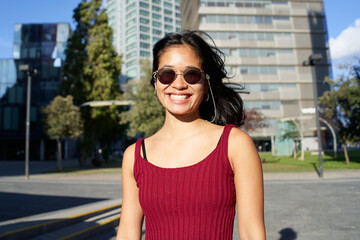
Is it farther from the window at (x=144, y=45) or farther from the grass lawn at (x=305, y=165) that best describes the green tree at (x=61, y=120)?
the window at (x=144, y=45)

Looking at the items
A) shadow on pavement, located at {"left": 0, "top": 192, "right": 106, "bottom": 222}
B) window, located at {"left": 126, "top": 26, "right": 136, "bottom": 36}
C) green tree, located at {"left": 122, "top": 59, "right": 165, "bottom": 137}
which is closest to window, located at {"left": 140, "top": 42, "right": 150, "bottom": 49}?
window, located at {"left": 126, "top": 26, "right": 136, "bottom": 36}

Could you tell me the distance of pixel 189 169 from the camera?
4.65ft

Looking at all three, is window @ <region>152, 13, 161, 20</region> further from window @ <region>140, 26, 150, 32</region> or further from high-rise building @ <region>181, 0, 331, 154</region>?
high-rise building @ <region>181, 0, 331, 154</region>

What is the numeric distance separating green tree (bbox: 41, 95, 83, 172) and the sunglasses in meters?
20.4

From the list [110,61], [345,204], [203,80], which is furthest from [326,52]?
[203,80]

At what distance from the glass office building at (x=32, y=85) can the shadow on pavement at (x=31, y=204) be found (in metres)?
36.3

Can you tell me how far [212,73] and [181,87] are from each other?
11.6 inches

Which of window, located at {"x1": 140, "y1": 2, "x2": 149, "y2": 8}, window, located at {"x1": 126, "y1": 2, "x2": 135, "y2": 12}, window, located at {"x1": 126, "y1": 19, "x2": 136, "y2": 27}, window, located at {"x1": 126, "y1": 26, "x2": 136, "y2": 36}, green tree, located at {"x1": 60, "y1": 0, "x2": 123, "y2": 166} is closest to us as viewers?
green tree, located at {"x1": 60, "y1": 0, "x2": 123, "y2": 166}

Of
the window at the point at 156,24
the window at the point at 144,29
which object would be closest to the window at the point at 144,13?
the window at the point at 156,24

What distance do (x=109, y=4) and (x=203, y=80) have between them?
119817mm

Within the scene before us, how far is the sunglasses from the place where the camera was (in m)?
1.56

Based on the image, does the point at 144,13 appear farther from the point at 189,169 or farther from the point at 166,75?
the point at 189,169

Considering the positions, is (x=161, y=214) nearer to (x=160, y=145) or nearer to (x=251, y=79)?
(x=160, y=145)

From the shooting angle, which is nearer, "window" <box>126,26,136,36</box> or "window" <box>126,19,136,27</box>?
"window" <box>126,26,136,36</box>
